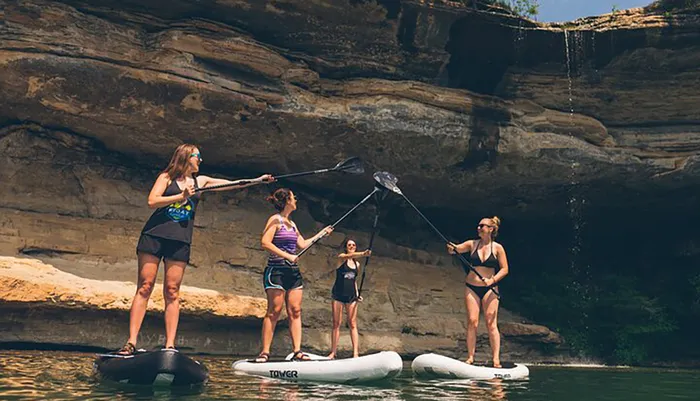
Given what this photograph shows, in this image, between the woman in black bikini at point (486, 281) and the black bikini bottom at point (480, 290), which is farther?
the black bikini bottom at point (480, 290)

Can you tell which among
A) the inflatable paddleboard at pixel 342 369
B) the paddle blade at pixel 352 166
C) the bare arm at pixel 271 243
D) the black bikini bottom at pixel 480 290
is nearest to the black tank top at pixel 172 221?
the bare arm at pixel 271 243

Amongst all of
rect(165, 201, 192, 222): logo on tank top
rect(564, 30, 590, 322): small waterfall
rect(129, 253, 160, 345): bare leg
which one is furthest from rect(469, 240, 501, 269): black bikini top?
rect(564, 30, 590, 322): small waterfall

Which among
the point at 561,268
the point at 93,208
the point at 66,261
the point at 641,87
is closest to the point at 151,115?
the point at 93,208

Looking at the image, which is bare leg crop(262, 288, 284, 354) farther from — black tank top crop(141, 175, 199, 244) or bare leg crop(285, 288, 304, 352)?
black tank top crop(141, 175, 199, 244)

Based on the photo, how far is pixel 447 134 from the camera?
12859 millimetres

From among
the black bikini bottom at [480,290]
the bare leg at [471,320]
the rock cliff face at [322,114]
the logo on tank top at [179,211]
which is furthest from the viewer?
the rock cliff face at [322,114]

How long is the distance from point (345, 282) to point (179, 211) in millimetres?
3690

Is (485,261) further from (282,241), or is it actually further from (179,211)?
(179,211)

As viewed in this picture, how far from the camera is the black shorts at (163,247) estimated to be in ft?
20.3

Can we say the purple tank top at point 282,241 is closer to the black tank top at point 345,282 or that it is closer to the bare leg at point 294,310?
the bare leg at point 294,310

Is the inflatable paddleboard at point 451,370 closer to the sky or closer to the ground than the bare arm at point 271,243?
closer to the ground

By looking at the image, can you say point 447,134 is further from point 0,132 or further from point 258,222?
point 0,132

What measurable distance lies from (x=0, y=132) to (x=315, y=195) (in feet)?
21.1

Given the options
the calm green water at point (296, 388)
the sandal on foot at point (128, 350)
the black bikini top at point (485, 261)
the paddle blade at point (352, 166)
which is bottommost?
the calm green water at point (296, 388)
